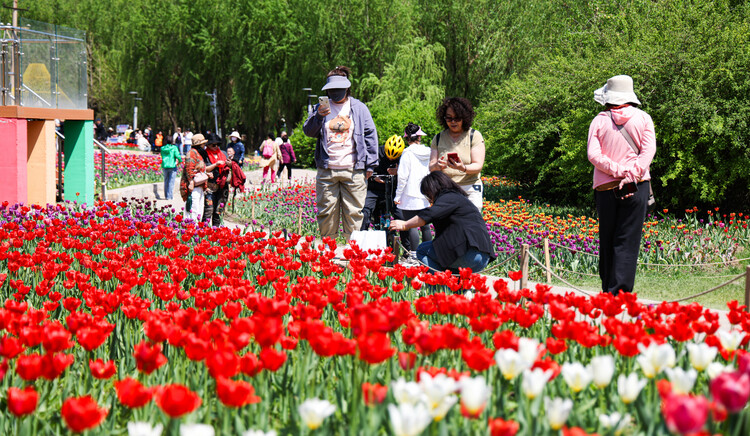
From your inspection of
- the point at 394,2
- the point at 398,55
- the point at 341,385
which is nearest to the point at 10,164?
the point at 341,385

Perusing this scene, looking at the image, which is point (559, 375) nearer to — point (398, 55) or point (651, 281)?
point (651, 281)

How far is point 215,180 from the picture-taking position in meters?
11.2

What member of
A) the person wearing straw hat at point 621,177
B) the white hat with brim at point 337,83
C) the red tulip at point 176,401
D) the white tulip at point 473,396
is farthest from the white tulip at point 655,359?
the white hat with brim at point 337,83

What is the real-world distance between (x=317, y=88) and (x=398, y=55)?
6758 millimetres

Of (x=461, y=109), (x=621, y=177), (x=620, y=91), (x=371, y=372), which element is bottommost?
(x=371, y=372)

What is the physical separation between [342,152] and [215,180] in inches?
141

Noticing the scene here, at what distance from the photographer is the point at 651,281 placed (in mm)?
8406

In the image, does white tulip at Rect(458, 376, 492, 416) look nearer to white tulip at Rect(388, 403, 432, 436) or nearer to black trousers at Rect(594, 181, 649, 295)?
white tulip at Rect(388, 403, 432, 436)

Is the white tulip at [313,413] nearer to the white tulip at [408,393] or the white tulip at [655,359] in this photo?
the white tulip at [408,393]

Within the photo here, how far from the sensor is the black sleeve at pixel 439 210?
20.3 feet

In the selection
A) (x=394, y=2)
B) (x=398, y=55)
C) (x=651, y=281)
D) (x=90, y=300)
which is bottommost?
(x=651, y=281)

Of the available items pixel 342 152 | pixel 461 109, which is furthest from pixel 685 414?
pixel 342 152

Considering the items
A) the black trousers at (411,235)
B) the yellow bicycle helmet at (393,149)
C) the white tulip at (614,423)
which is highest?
the yellow bicycle helmet at (393,149)

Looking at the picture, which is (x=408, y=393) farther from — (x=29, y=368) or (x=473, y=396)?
(x=29, y=368)
